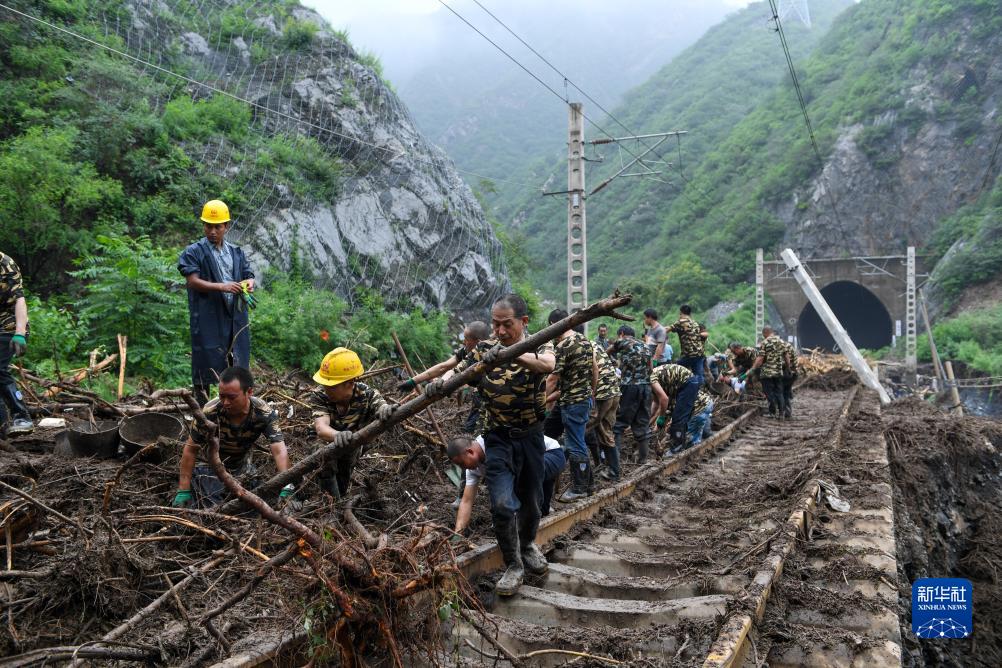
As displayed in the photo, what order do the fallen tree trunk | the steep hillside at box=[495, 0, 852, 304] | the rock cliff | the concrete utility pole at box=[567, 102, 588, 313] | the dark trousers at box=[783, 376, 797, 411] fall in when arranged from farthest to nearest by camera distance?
the steep hillside at box=[495, 0, 852, 304], the rock cliff, the concrete utility pole at box=[567, 102, 588, 313], the dark trousers at box=[783, 376, 797, 411], the fallen tree trunk

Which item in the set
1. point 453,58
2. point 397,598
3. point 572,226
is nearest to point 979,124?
point 572,226

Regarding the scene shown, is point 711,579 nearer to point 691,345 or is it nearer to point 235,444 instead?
point 235,444

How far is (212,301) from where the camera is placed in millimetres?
6203

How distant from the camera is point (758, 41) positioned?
101625 millimetres

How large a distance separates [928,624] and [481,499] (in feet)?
12.5

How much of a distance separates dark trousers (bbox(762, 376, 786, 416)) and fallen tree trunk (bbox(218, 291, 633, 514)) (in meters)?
12.5

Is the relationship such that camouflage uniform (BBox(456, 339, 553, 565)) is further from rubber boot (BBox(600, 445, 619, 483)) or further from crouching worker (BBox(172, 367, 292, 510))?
rubber boot (BBox(600, 445, 619, 483))

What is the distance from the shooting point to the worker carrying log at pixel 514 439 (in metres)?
4.24

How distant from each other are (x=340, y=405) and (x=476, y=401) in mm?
1906

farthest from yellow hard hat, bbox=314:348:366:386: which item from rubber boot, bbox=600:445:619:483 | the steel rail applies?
rubber boot, bbox=600:445:619:483

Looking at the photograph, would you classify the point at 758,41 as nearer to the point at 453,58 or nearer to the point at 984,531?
the point at 453,58

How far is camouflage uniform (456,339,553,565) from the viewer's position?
440cm

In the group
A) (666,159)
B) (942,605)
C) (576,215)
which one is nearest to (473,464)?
(942,605)

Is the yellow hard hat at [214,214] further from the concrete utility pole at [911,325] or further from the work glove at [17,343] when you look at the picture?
the concrete utility pole at [911,325]
